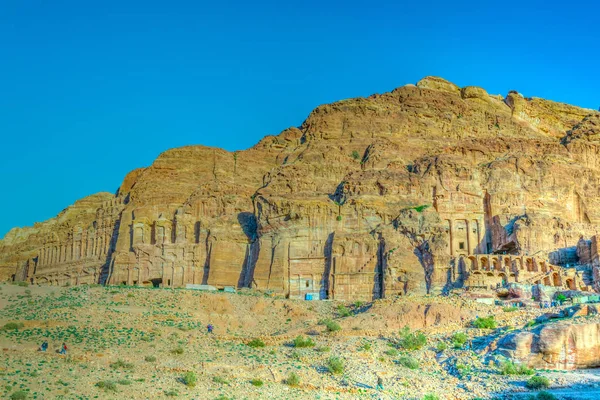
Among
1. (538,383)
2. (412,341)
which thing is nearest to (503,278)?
(412,341)

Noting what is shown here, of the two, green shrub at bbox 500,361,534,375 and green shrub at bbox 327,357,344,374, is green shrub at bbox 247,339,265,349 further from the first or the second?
green shrub at bbox 500,361,534,375

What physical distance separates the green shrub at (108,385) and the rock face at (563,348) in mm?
21243

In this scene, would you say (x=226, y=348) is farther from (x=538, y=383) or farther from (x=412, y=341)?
(x=538, y=383)

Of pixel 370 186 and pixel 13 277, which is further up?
pixel 370 186

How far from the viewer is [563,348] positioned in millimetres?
45750

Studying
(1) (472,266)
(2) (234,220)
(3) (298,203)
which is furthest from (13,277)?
(1) (472,266)

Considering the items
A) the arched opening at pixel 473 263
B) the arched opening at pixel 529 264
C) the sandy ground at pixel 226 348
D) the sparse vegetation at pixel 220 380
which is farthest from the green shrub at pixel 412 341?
the arched opening at pixel 529 264

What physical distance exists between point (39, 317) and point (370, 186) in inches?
1447

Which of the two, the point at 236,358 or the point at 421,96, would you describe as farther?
the point at 421,96

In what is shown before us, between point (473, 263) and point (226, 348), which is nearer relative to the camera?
point (226, 348)

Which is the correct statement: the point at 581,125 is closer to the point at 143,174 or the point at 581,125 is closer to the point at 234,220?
the point at 234,220

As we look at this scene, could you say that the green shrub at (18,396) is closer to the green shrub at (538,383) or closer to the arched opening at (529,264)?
the green shrub at (538,383)

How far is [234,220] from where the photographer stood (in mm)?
87125

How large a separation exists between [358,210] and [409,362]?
33.9m
